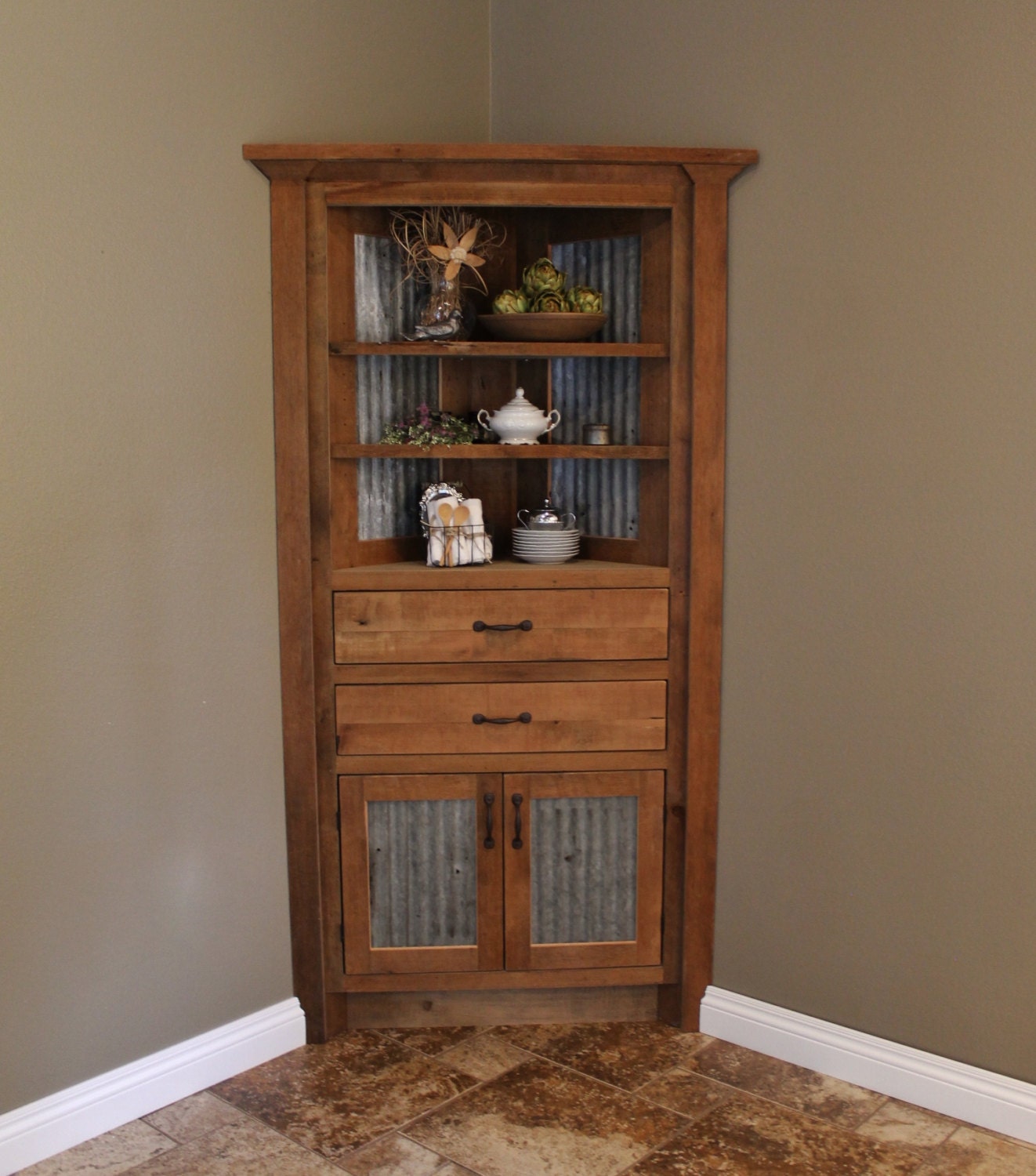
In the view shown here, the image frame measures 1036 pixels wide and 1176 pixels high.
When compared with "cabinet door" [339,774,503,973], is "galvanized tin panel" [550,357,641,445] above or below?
above

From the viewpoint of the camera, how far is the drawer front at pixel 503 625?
255 cm

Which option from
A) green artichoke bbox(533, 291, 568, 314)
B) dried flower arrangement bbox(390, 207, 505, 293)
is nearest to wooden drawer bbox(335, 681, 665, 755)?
green artichoke bbox(533, 291, 568, 314)

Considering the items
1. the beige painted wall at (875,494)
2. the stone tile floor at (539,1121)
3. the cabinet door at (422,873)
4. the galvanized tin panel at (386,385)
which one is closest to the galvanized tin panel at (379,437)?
the galvanized tin panel at (386,385)

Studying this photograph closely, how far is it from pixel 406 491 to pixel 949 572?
1248 millimetres

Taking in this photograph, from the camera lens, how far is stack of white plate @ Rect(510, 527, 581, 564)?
2674 millimetres

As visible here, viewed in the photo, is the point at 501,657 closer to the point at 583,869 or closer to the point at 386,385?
the point at 583,869

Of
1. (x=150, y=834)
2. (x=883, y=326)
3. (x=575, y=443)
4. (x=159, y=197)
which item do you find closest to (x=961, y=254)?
(x=883, y=326)

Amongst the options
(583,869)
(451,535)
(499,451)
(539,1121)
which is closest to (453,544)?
(451,535)

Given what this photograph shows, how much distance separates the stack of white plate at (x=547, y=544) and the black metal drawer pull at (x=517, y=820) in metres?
0.54

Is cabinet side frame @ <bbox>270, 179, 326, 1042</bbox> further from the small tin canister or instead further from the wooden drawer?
the small tin canister

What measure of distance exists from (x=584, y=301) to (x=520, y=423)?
0.31 meters

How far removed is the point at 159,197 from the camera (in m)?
2.28

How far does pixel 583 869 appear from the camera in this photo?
2.64 meters

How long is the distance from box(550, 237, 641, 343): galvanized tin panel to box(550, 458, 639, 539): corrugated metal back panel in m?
0.30
